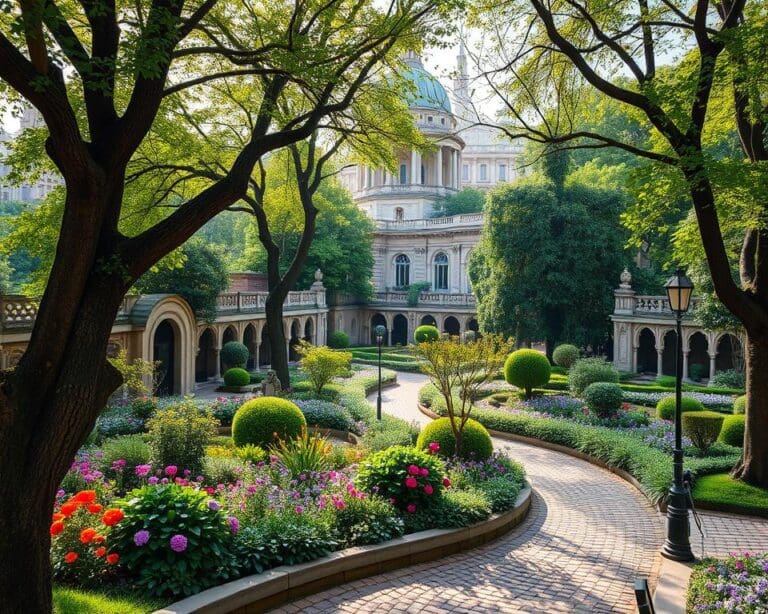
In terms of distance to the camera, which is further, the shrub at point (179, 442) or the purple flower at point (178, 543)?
the shrub at point (179, 442)

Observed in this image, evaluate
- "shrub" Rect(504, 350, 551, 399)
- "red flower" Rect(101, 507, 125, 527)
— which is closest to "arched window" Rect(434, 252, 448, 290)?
Result: "shrub" Rect(504, 350, 551, 399)

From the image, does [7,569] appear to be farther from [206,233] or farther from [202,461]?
[206,233]

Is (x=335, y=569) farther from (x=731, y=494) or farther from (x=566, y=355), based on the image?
(x=566, y=355)

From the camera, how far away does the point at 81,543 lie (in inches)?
270

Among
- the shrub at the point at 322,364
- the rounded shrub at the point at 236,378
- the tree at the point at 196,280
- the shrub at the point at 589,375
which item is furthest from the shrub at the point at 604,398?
the tree at the point at 196,280

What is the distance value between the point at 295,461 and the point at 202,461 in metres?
1.92

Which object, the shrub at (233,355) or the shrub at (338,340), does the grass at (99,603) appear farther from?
the shrub at (338,340)

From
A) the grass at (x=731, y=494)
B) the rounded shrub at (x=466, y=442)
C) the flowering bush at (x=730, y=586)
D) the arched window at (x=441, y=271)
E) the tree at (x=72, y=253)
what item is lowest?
the grass at (x=731, y=494)

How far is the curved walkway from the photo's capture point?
7.22 m

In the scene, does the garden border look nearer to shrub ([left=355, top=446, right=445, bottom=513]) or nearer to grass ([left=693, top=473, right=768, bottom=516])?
shrub ([left=355, top=446, right=445, bottom=513])

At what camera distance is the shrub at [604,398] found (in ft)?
60.2

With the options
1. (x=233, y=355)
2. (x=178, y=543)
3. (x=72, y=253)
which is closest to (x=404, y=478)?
(x=178, y=543)

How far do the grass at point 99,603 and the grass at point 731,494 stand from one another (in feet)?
32.5

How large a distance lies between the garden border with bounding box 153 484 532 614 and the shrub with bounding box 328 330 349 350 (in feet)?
107
